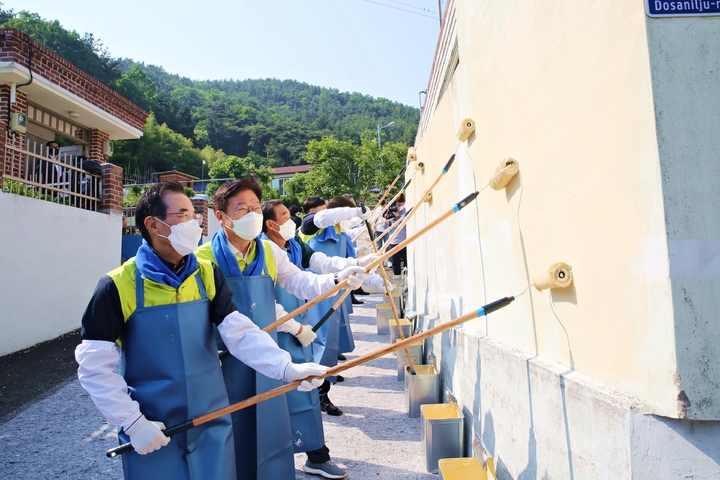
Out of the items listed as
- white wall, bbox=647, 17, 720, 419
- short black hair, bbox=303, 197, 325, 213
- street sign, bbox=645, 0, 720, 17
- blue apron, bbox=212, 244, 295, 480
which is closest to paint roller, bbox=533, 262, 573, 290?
white wall, bbox=647, 17, 720, 419

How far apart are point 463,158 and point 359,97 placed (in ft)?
387

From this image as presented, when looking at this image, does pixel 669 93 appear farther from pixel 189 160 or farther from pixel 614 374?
pixel 189 160

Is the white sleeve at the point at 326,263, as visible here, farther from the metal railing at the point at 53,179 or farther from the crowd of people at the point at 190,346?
the metal railing at the point at 53,179

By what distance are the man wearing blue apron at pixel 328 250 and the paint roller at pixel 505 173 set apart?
231cm

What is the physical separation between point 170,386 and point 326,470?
1.70 m

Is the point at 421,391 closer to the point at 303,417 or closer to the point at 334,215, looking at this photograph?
the point at 303,417

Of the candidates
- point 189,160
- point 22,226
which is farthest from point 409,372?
point 189,160

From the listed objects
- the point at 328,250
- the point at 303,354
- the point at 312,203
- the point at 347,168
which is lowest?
the point at 303,354

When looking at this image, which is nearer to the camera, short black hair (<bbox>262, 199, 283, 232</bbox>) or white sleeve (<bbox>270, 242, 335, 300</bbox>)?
white sleeve (<bbox>270, 242, 335, 300</bbox>)

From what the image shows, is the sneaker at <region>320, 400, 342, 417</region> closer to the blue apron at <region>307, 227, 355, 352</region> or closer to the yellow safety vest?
the blue apron at <region>307, 227, 355, 352</region>

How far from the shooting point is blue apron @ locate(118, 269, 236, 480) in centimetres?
212

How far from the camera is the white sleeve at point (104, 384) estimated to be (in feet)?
6.50

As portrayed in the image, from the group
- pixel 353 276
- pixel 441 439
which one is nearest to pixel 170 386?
pixel 353 276

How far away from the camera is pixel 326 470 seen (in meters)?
3.43
